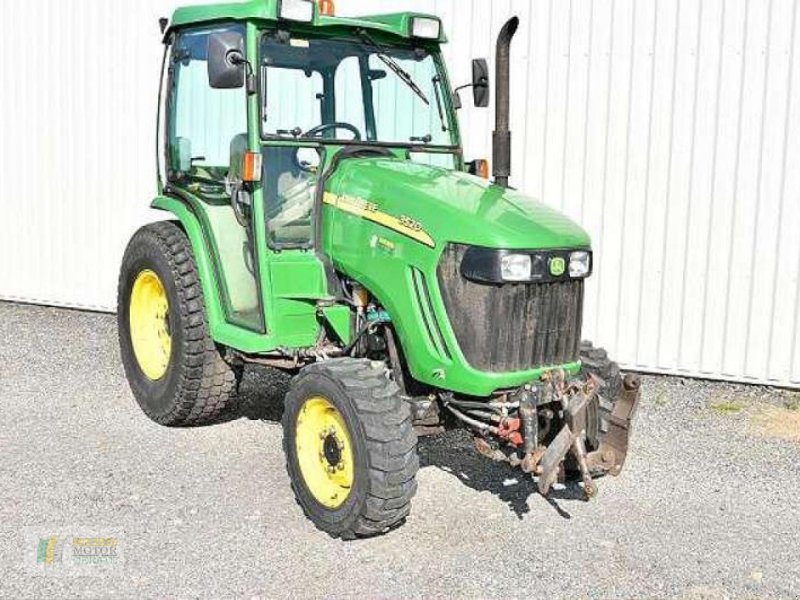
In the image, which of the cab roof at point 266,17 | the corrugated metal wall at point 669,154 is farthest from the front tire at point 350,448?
the corrugated metal wall at point 669,154

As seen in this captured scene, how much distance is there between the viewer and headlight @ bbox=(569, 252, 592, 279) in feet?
14.7

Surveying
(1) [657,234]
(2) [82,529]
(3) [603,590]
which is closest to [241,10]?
(2) [82,529]

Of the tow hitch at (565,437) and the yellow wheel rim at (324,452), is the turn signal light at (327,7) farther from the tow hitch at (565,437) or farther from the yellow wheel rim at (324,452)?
the tow hitch at (565,437)

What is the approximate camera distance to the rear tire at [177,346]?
17.9 feet

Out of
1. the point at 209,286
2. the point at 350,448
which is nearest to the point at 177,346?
the point at 209,286

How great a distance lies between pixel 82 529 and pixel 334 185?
6.27 ft

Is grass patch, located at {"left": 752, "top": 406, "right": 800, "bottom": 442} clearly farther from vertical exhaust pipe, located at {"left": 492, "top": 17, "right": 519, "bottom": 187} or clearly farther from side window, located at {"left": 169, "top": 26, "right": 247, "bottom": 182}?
side window, located at {"left": 169, "top": 26, "right": 247, "bottom": 182}

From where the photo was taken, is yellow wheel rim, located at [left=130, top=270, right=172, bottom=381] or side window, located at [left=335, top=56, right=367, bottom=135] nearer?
side window, located at [left=335, top=56, right=367, bottom=135]

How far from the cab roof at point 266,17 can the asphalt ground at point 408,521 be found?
7.31 feet

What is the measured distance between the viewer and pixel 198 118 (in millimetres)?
5531

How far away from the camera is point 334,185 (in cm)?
487

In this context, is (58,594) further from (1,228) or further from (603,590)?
(1,228)

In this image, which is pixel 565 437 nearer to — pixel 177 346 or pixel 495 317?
pixel 495 317

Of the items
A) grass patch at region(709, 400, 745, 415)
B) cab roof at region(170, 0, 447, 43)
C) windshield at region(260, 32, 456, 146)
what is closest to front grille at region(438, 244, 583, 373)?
windshield at region(260, 32, 456, 146)
